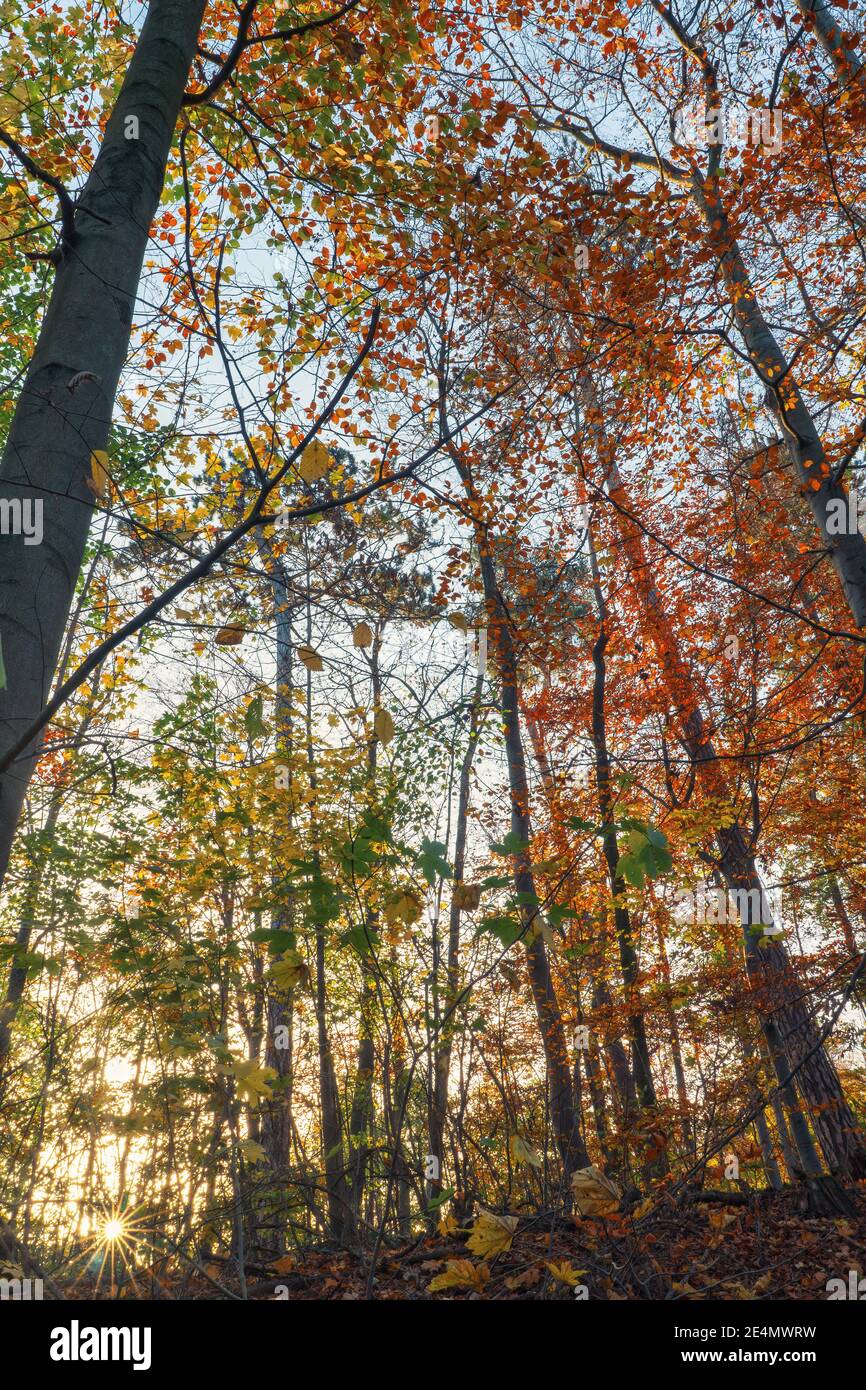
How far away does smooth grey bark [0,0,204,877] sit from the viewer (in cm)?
123

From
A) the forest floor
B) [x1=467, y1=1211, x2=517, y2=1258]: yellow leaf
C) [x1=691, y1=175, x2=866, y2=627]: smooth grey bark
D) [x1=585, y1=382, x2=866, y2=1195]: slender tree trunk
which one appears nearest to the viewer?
[x1=467, y1=1211, x2=517, y2=1258]: yellow leaf

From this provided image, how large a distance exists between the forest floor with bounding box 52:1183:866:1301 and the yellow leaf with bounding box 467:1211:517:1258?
0.36 m

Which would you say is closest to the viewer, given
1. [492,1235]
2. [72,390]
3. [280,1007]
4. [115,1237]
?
[72,390]

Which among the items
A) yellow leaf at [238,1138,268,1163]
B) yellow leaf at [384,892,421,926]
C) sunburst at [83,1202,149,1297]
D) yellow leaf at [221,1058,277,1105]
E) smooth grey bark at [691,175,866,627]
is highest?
smooth grey bark at [691,175,866,627]

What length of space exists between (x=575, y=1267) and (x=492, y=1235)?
180cm

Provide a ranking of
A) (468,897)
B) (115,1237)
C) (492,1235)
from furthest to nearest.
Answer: (115,1237)
(468,897)
(492,1235)

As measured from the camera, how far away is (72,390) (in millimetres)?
1437

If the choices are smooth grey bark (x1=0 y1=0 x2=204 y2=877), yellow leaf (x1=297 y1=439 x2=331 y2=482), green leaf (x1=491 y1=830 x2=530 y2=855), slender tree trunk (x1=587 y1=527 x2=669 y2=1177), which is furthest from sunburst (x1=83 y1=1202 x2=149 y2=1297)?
slender tree trunk (x1=587 y1=527 x2=669 y2=1177)

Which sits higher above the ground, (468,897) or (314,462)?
(314,462)

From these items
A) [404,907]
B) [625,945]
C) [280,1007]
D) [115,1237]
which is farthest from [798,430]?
[280,1007]

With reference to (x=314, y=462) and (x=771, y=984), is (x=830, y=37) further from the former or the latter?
(x=771, y=984)

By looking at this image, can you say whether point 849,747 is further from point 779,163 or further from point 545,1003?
point 779,163

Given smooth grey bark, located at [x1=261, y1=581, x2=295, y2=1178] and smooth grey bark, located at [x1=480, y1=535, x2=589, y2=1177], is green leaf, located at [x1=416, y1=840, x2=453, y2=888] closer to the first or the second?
smooth grey bark, located at [x1=261, y1=581, x2=295, y2=1178]

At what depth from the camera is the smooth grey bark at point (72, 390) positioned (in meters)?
1.23
